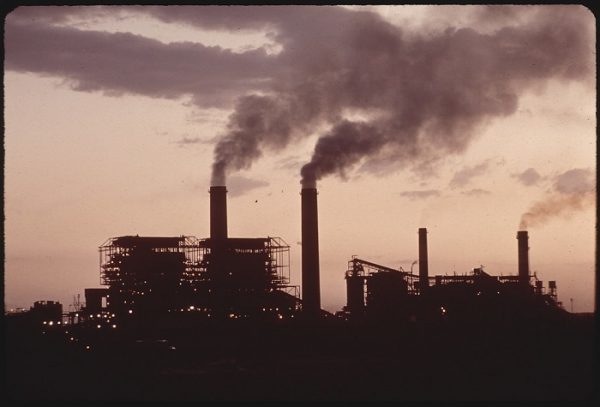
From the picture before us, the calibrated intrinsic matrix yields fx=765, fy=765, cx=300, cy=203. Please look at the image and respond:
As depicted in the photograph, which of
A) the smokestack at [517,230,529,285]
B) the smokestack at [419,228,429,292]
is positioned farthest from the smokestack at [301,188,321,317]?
the smokestack at [517,230,529,285]

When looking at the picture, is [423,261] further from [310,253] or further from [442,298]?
[310,253]

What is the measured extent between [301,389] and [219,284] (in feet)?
77.2

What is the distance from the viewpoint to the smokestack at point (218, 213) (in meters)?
52.5

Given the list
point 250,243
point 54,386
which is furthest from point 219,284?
point 54,386

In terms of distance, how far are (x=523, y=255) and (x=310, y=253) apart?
21.6 metres

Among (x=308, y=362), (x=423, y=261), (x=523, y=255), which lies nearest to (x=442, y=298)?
(x=423, y=261)

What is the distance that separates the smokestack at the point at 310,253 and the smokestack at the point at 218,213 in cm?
640

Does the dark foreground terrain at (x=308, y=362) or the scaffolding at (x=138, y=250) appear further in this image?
the scaffolding at (x=138, y=250)

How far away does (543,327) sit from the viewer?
5203 centimetres

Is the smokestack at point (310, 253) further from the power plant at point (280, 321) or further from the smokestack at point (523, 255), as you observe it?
the smokestack at point (523, 255)

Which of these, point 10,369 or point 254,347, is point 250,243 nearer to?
point 254,347

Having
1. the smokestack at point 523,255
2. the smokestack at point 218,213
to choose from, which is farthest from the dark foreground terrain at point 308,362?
the smokestack at point 218,213

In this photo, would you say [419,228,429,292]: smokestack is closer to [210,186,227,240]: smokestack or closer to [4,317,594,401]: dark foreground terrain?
[4,317,594,401]: dark foreground terrain

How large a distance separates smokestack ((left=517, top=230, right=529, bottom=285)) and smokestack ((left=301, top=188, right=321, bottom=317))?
18359 mm
